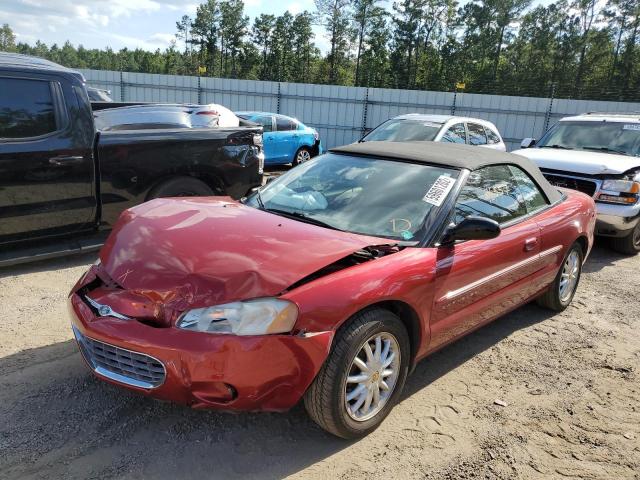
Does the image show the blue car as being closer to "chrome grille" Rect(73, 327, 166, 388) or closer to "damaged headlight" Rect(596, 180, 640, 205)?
"damaged headlight" Rect(596, 180, 640, 205)

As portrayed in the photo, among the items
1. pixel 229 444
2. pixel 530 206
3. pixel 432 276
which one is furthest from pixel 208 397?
pixel 530 206

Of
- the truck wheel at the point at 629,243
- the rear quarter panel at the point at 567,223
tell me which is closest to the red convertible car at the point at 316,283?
the rear quarter panel at the point at 567,223

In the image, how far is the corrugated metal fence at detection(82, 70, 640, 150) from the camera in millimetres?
15930

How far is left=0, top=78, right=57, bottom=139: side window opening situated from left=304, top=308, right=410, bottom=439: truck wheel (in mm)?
3819

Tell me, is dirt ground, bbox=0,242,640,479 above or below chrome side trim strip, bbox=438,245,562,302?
below

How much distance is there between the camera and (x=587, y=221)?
477 centimetres

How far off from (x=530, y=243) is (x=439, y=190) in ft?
3.32

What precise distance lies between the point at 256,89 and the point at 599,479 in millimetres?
17548

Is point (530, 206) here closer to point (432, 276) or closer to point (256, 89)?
point (432, 276)

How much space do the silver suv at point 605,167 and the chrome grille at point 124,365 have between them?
20.4 feet

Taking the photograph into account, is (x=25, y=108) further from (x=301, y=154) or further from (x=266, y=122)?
(x=301, y=154)

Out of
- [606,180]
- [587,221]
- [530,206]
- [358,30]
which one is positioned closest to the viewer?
[530,206]

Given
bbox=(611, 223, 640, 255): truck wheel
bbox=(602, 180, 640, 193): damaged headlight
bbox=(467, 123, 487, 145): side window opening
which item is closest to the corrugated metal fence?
bbox=(467, 123, 487, 145): side window opening

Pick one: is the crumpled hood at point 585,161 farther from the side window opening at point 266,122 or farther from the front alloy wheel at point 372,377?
the side window opening at point 266,122
